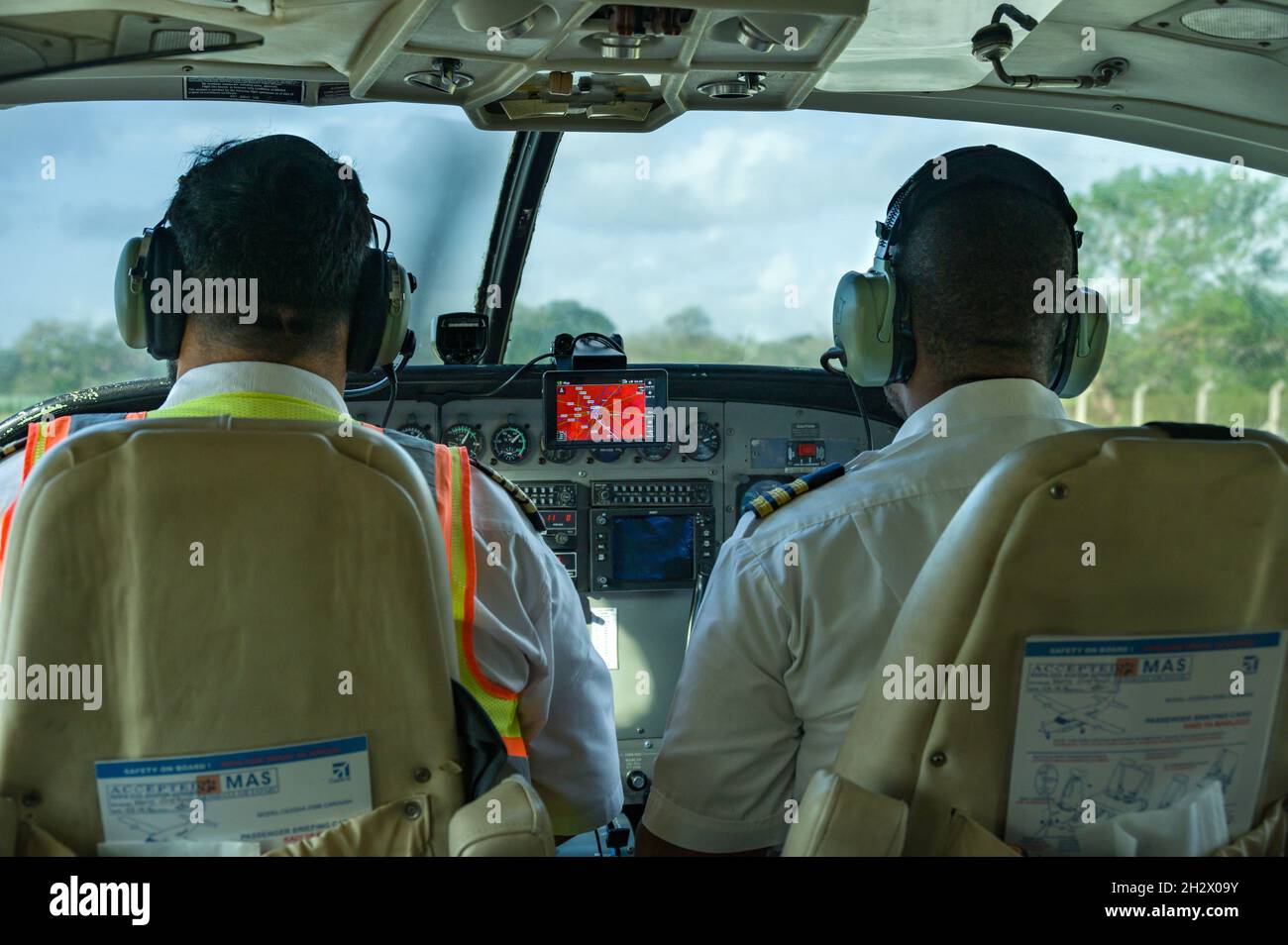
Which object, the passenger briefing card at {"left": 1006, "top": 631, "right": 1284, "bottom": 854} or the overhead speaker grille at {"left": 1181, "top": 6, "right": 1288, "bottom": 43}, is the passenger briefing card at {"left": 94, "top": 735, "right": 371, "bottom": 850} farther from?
the overhead speaker grille at {"left": 1181, "top": 6, "right": 1288, "bottom": 43}

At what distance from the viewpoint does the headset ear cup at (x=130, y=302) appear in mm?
1465

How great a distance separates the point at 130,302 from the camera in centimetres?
147

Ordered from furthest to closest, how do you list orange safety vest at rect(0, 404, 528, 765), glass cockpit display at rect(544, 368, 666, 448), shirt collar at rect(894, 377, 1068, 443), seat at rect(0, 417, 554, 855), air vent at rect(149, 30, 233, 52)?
glass cockpit display at rect(544, 368, 666, 448) → air vent at rect(149, 30, 233, 52) → shirt collar at rect(894, 377, 1068, 443) → orange safety vest at rect(0, 404, 528, 765) → seat at rect(0, 417, 554, 855)

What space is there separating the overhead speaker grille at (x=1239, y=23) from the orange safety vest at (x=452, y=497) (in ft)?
4.42

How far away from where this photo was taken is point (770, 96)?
5.48ft

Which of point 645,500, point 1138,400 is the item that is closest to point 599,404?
point 645,500

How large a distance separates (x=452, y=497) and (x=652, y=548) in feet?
5.35

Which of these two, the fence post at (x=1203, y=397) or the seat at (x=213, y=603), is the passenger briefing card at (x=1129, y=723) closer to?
the seat at (x=213, y=603)

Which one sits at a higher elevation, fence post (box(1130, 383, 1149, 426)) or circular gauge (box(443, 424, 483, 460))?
fence post (box(1130, 383, 1149, 426))

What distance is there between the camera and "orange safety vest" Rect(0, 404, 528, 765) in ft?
4.01

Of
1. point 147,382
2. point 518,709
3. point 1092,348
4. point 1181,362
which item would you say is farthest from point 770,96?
point 1181,362

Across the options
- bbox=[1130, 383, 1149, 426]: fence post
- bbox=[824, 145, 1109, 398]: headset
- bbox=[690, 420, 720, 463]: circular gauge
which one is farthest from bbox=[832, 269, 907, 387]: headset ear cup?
bbox=[1130, 383, 1149, 426]: fence post

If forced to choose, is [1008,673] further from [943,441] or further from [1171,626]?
[943,441]

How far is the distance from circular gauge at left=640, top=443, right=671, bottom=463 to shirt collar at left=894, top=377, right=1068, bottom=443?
149 centimetres
